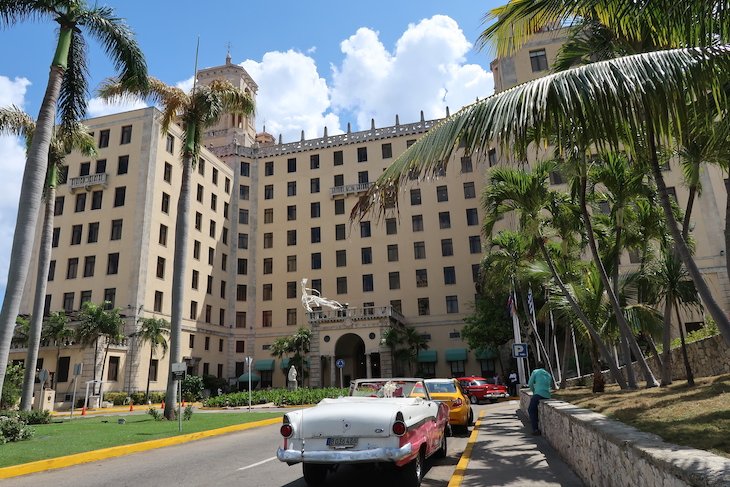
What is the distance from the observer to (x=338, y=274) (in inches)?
1994

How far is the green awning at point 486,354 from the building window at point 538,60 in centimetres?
2375

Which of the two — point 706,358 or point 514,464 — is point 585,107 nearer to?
point 514,464

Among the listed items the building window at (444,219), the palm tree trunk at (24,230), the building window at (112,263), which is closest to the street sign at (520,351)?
the palm tree trunk at (24,230)

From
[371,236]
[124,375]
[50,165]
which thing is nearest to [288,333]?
[371,236]

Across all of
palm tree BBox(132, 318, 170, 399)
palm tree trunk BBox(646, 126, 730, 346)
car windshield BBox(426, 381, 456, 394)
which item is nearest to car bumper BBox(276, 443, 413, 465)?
palm tree trunk BBox(646, 126, 730, 346)

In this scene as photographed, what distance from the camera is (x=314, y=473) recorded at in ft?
23.0

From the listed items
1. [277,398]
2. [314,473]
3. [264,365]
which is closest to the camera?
[314,473]

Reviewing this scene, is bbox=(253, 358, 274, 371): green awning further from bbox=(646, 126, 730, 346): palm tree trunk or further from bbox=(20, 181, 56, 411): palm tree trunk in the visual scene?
bbox=(646, 126, 730, 346): palm tree trunk

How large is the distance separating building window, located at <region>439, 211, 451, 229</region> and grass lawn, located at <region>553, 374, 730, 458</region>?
40.3 meters

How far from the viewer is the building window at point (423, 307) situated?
4756 centimetres

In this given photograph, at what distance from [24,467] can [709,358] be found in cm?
1716

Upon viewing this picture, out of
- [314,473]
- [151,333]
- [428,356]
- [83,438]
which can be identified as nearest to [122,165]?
[151,333]

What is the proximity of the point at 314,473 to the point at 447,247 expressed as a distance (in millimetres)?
42842

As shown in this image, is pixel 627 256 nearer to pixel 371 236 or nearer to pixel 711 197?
pixel 711 197
